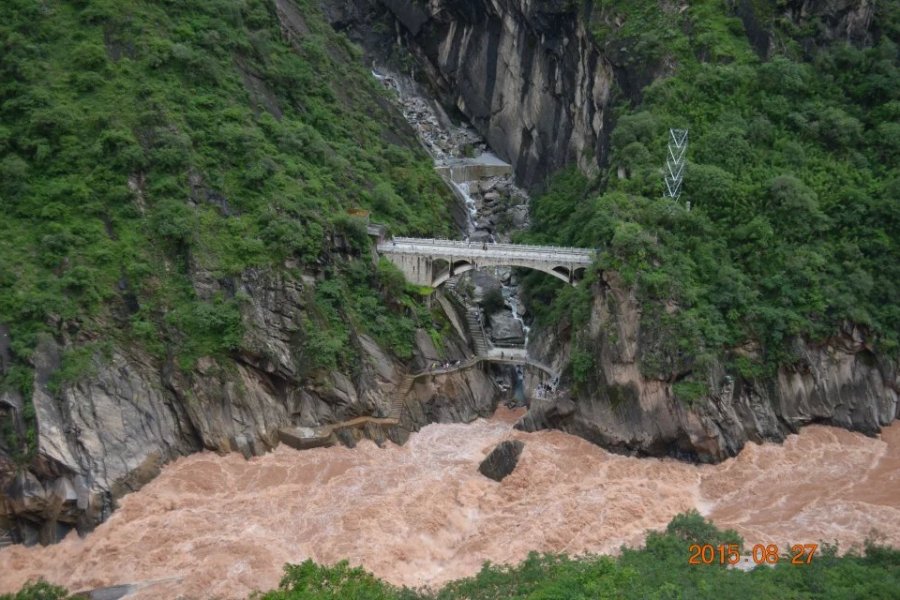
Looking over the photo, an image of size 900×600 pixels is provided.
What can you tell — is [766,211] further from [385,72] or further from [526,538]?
[385,72]

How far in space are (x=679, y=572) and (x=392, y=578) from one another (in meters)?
11.1

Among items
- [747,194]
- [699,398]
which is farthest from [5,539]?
[747,194]

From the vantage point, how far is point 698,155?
49.9 meters

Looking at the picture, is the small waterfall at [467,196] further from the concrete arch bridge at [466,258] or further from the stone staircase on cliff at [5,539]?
the stone staircase on cliff at [5,539]

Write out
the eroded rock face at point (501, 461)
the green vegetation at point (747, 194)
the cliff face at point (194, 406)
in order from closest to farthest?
the cliff face at point (194, 406)
the eroded rock face at point (501, 461)
the green vegetation at point (747, 194)

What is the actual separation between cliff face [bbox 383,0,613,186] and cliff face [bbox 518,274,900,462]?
60.3 feet

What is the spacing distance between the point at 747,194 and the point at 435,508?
24363mm

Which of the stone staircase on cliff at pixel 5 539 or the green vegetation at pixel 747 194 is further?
the green vegetation at pixel 747 194

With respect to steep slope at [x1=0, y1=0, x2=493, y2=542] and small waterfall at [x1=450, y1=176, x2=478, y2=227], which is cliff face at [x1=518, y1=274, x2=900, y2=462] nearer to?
steep slope at [x1=0, y1=0, x2=493, y2=542]

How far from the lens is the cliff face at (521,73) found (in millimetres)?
61000

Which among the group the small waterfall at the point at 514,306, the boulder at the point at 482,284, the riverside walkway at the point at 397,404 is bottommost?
the riverside walkway at the point at 397,404

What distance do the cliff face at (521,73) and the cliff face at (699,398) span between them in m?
18.4

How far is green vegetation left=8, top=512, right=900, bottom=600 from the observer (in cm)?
2677

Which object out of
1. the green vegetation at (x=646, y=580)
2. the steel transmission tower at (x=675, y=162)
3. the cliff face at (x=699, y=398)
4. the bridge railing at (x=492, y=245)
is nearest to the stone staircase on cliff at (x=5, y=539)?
the green vegetation at (x=646, y=580)
